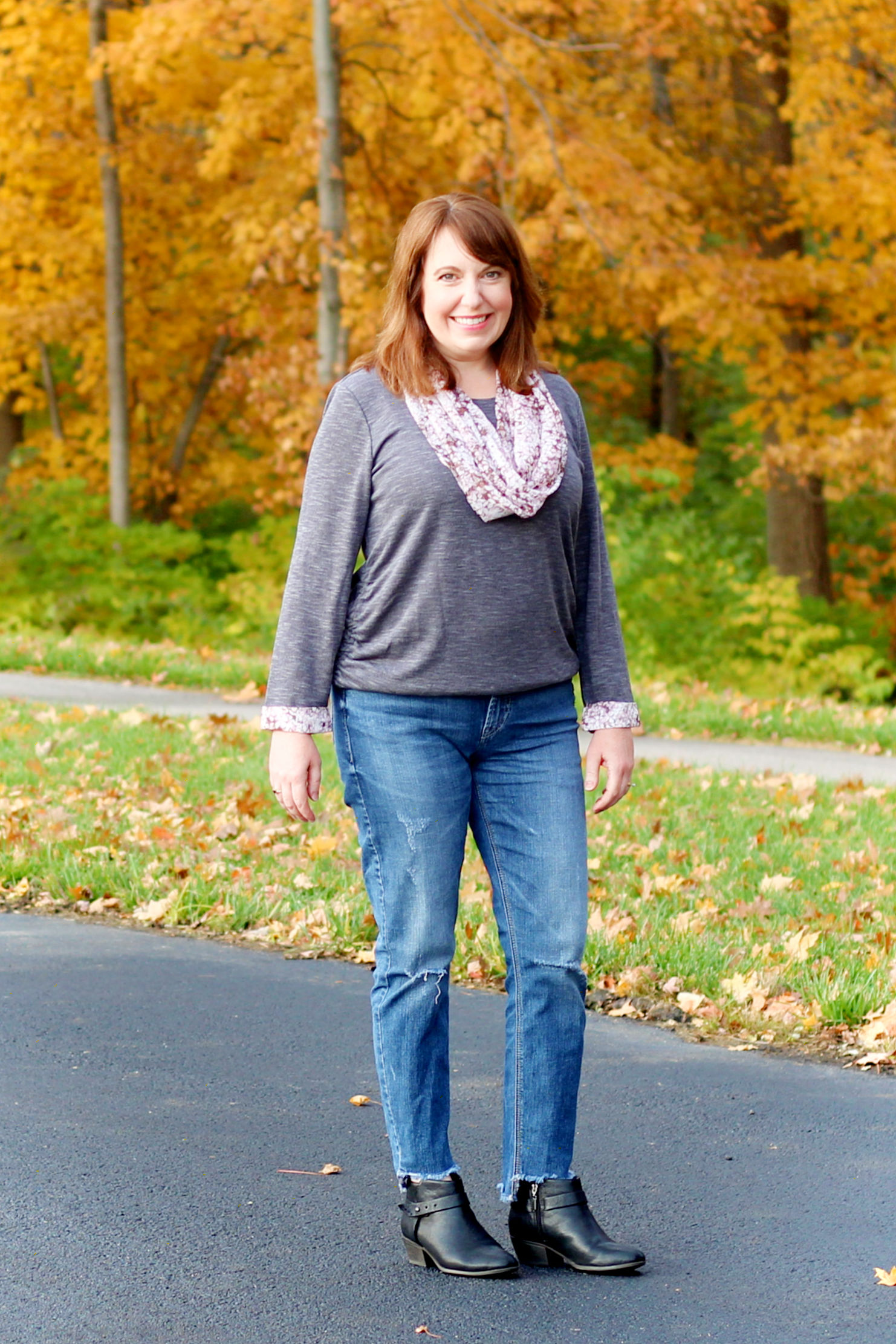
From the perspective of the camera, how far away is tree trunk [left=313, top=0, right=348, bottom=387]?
570 inches

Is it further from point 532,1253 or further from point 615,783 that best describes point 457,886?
point 532,1253

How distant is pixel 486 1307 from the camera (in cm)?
293

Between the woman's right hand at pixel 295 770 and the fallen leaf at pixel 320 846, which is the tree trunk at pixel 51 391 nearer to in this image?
the fallen leaf at pixel 320 846

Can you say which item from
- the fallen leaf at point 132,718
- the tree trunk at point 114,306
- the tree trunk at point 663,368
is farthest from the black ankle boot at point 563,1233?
the tree trunk at point 114,306

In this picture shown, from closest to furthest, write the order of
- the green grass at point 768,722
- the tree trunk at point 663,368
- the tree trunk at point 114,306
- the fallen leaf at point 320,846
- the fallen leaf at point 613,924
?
the fallen leaf at point 613,924 < the fallen leaf at point 320,846 < the green grass at point 768,722 < the tree trunk at point 663,368 < the tree trunk at point 114,306

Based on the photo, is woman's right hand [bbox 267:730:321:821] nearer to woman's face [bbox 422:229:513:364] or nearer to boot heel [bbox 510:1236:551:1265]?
woman's face [bbox 422:229:513:364]

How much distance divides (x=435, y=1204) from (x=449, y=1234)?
6 cm

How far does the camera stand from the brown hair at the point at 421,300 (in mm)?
3014

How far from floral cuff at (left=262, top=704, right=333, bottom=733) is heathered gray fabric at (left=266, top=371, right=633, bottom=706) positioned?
0.01 metres

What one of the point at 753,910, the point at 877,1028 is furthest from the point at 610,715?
the point at 753,910

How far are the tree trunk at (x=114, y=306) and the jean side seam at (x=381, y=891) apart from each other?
16613 millimetres

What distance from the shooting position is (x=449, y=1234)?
306 cm

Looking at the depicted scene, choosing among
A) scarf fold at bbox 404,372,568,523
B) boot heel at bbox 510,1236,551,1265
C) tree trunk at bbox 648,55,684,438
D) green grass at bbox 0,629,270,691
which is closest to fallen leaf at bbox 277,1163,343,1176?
boot heel at bbox 510,1236,551,1265

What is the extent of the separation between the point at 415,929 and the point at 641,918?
8.64ft
